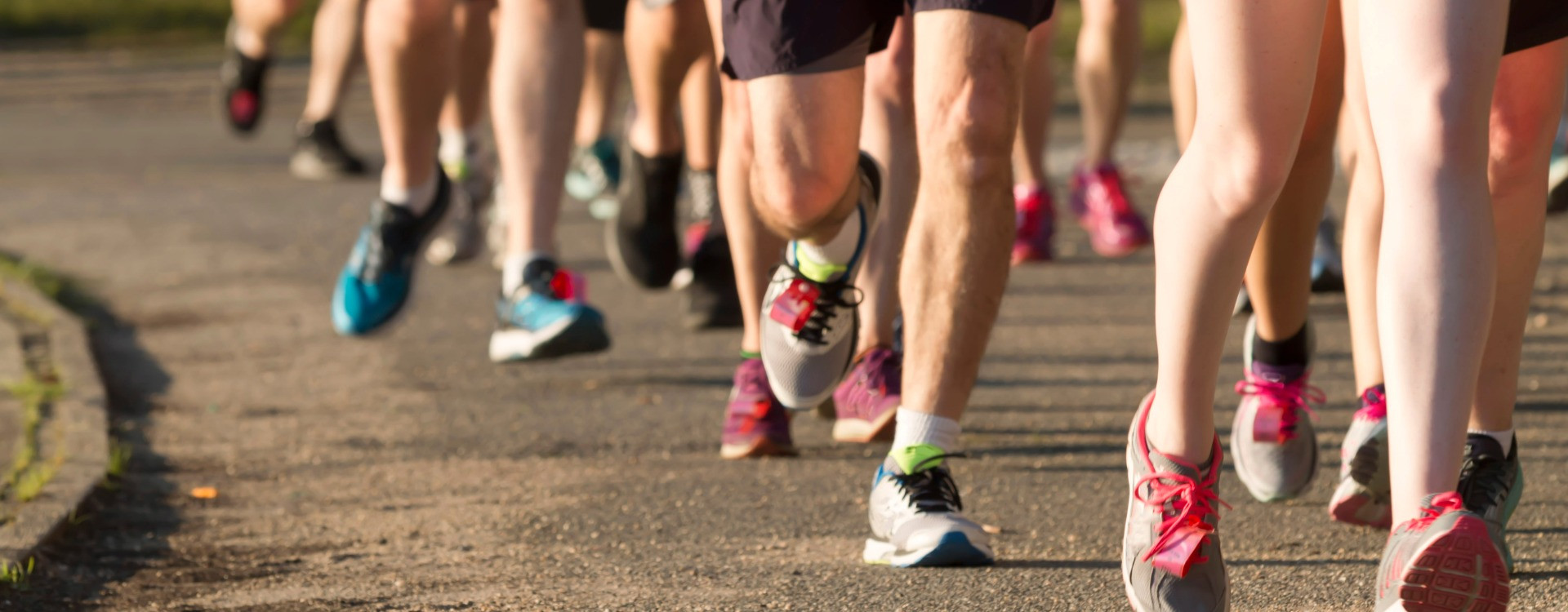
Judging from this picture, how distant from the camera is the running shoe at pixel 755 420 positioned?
13.9 feet

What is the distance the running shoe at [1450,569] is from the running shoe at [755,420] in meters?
1.93

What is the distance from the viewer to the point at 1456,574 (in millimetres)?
2445

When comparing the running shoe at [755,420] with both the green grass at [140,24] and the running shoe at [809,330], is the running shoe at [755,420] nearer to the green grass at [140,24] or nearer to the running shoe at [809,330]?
the running shoe at [809,330]

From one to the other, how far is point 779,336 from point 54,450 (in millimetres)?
1606

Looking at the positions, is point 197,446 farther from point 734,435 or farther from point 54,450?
point 734,435

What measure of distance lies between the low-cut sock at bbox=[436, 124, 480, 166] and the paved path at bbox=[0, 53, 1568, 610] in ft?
1.36

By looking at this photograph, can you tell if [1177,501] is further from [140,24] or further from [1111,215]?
[140,24]

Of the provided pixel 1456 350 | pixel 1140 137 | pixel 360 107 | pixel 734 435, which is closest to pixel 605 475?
pixel 734 435

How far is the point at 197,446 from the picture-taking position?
178 inches

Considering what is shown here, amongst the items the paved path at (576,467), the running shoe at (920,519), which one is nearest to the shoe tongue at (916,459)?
the running shoe at (920,519)

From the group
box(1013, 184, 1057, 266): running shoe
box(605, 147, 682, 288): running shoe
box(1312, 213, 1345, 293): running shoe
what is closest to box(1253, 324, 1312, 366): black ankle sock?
box(1312, 213, 1345, 293): running shoe

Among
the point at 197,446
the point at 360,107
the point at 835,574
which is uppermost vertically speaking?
the point at 835,574

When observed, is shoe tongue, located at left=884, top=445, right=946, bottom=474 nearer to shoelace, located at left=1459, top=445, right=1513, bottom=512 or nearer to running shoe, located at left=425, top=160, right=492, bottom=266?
shoelace, located at left=1459, top=445, right=1513, bottom=512

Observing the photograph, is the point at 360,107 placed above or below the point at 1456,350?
below
